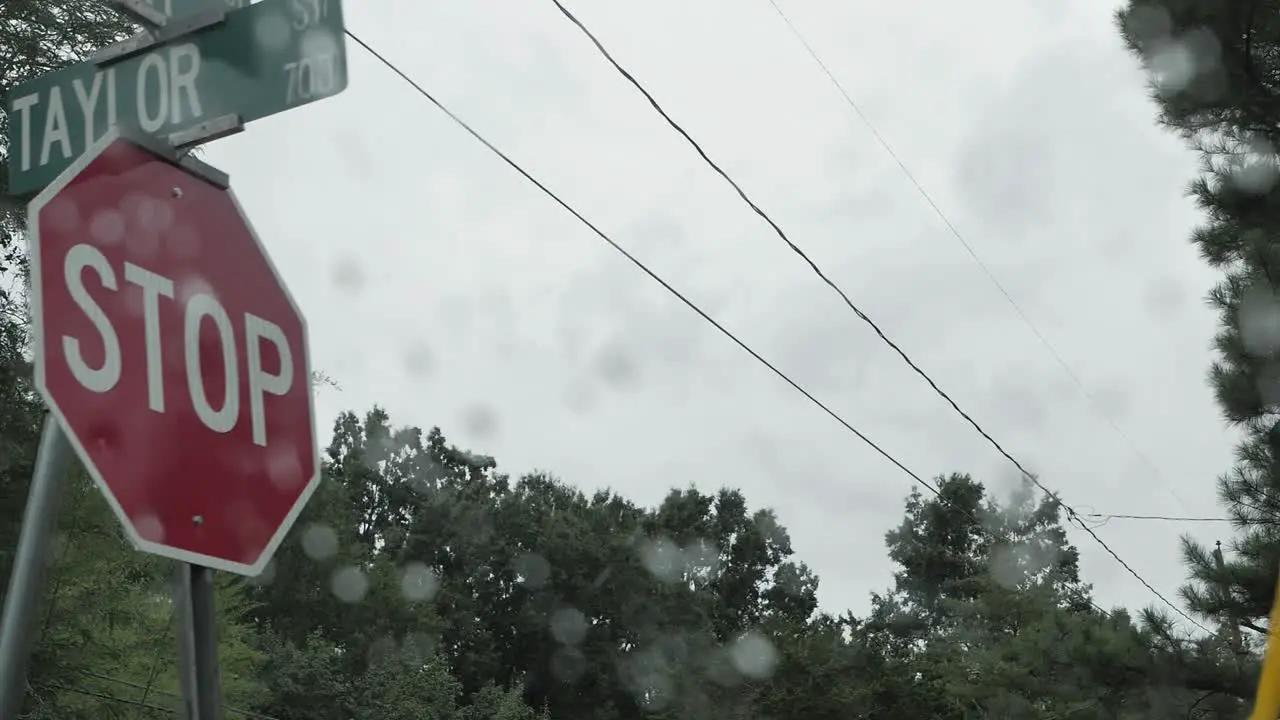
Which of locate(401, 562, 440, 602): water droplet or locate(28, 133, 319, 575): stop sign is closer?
locate(28, 133, 319, 575): stop sign

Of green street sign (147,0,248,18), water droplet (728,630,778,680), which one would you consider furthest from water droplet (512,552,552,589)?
green street sign (147,0,248,18)

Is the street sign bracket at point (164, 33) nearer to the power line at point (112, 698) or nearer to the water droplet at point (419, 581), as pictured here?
the power line at point (112, 698)

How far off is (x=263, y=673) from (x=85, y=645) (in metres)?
22.9

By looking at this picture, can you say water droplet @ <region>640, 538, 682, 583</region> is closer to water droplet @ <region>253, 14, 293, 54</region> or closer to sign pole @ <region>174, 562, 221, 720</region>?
water droplet @ <region>253, 14, 293, 54</region>

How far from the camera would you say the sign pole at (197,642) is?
7.38 ft

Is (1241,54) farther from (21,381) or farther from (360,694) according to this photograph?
(360,694)

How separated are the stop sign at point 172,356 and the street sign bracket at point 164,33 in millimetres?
450

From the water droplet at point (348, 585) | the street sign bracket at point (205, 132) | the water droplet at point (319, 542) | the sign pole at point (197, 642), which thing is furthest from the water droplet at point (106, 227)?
the water droplet at point (348, 585)

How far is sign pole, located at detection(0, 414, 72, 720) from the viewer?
248 centimetres

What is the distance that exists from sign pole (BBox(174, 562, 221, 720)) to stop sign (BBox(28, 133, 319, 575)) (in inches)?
3.4

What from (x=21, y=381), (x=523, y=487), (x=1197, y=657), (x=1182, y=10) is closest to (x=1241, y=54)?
(x=1182, y=10)

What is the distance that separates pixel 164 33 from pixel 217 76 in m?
0.19

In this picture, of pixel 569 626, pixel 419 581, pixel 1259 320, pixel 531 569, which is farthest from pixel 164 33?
pixel 531 569

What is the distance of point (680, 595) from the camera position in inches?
2389
